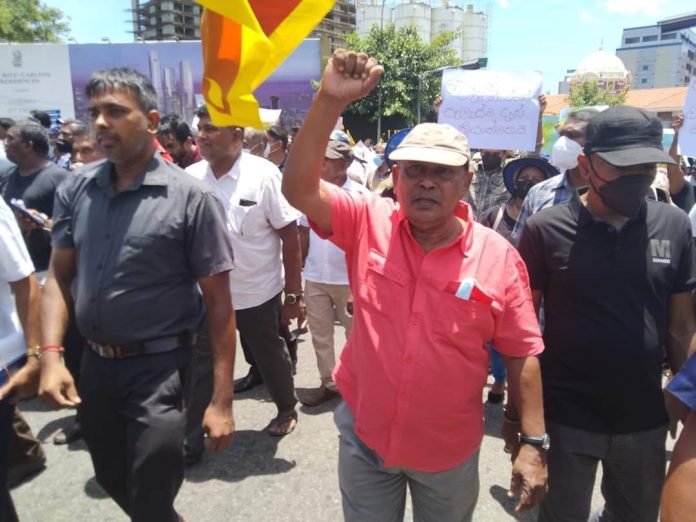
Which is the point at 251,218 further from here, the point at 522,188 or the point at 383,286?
the point at 522,188

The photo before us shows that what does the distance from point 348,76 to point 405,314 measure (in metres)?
0.75

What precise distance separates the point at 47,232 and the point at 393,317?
3.21m

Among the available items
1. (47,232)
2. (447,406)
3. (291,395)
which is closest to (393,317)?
(447,406)

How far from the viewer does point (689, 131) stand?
4.52m

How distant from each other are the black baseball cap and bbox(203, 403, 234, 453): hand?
1714mm

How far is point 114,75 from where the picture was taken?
2154 millimetres

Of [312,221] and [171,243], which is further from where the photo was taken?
[171,243]

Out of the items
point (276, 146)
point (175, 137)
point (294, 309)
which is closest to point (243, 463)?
point (294, 309)

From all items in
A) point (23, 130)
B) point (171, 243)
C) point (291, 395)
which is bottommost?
point (291, 395)

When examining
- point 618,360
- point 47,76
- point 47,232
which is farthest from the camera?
point 47,76

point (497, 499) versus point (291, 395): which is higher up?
point (291, 395)

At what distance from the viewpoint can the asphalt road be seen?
282 centimetres

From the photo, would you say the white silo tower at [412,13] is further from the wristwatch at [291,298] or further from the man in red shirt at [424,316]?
the man in red shirt at [424,316]

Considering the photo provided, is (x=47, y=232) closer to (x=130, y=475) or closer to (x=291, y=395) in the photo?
(x=291, y=395)
